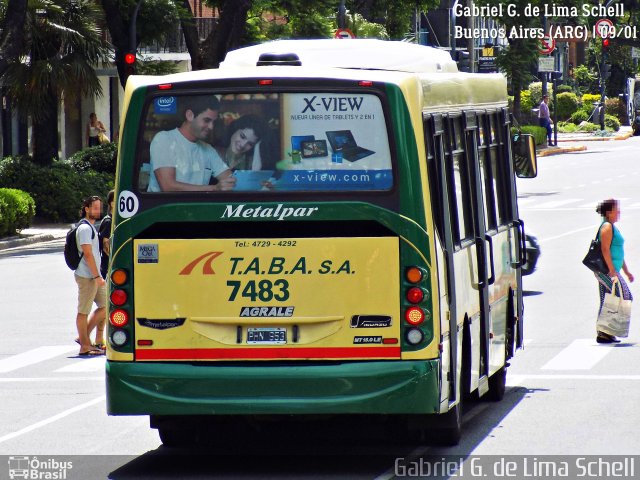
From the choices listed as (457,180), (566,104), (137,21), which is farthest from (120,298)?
(566,104)

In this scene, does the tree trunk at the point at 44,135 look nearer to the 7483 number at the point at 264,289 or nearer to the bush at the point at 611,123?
the 7483 number at the point at 264,289

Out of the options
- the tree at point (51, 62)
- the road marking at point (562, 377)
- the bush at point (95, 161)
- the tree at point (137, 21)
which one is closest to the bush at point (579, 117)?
the tree at point (137, 21)

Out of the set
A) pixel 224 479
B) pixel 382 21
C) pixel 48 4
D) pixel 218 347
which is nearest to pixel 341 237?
pixel 218 347

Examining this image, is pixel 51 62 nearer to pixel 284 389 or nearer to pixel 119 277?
pixel 119 277

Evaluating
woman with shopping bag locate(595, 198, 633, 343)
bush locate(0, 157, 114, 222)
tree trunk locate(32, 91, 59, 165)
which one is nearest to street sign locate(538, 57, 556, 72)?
tree trunk locate(32, 91, 59, 165)

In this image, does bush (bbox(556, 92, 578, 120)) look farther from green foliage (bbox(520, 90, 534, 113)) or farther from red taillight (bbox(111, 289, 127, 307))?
red taillight (bbox(111, 289, 127, 307))

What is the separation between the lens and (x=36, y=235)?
1268 inches

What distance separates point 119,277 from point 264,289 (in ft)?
3.11

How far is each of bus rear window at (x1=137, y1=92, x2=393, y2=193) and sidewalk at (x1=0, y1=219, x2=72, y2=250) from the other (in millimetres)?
21514

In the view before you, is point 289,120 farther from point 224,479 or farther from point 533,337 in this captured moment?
point 533,337

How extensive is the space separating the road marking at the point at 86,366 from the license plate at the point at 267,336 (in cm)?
614

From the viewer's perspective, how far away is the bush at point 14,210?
31.2 metres

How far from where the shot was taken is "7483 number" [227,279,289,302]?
9.49 m

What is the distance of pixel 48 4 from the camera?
35.6 meters
